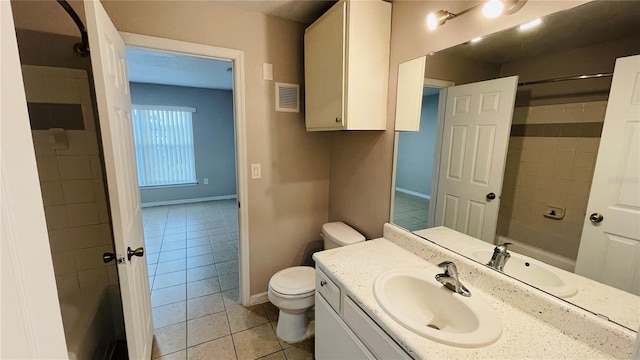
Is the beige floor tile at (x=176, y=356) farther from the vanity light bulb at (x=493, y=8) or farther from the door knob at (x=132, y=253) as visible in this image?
the vanity light bulb at (x=493, y=8)

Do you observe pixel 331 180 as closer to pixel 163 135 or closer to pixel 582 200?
pixel 582 200

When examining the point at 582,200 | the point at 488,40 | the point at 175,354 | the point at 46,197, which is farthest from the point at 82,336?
the point at 488,40

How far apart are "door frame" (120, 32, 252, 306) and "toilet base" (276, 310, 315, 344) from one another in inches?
18.5

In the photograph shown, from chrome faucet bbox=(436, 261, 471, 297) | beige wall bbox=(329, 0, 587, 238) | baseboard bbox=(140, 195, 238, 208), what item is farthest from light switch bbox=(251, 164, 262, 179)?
baseboard bbox=(140, 195, 238, 208)

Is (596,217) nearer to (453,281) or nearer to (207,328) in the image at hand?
(453,281)

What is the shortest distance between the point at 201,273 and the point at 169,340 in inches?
36.2

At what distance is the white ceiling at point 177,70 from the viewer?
3000 mm

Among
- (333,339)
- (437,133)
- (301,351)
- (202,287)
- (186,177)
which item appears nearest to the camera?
(333,339)

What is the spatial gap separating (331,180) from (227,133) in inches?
156

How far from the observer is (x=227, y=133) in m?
5.57

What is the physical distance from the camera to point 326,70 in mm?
1641

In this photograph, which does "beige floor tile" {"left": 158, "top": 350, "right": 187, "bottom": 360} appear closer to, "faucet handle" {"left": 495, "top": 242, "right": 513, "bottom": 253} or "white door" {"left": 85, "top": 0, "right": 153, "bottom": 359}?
"white door" {"left": 85, "top": 0, "right": 153, "bottom": 359}

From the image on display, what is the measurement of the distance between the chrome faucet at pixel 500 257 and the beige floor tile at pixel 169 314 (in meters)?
2.16

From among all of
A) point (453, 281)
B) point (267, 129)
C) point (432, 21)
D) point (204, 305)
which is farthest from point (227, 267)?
point (432, 21)
